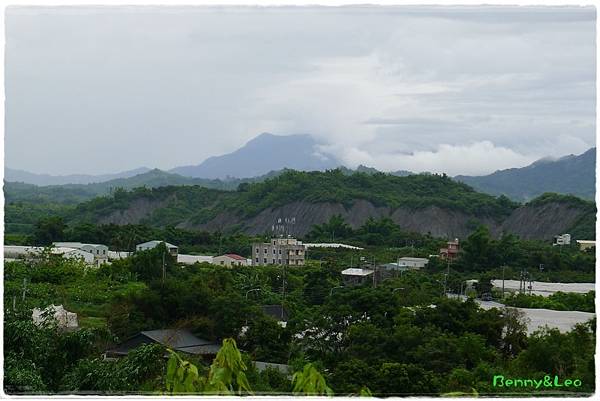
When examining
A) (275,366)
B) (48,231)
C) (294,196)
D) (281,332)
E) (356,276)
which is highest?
(294,196)

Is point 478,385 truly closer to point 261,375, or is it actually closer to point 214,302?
point 261,375

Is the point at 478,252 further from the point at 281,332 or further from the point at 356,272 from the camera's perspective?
the point at 281,332

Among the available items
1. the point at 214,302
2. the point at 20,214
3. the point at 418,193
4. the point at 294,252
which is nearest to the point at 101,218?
the point at 20,214

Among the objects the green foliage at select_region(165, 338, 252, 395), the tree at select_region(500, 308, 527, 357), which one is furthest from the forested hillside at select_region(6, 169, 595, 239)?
the green foliage at select_region(165, 338, 252, 395)

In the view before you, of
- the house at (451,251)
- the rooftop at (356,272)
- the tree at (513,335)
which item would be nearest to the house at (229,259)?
→ the rooftop at (356,272)

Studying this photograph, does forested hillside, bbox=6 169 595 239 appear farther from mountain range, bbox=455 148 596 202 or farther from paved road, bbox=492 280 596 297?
paved road, bbox=492 280 596 297

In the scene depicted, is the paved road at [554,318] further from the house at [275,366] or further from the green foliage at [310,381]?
the green foliage at [310,381]

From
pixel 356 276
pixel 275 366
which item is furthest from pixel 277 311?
pixel 356 276
